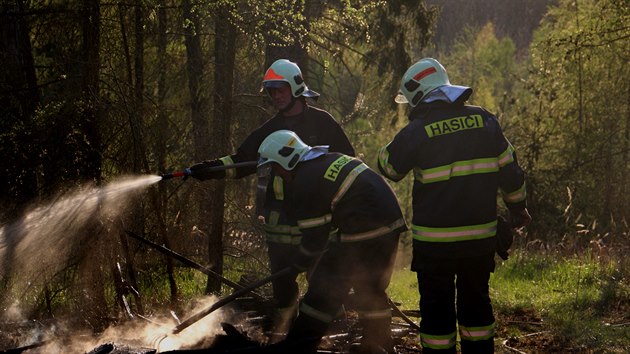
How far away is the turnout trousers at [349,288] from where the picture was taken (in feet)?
18.1

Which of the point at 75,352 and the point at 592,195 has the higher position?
the point at 75,352

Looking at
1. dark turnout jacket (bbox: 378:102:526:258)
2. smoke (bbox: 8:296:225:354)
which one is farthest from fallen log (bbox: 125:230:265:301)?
dark turnout jacket (bbox: 378:102:526:258)

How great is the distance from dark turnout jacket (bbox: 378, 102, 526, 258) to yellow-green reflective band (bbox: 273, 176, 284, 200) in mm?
977

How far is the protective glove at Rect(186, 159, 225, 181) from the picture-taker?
6666 millimetres

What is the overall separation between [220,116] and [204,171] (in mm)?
3242

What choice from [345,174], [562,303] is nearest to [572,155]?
[562,303]

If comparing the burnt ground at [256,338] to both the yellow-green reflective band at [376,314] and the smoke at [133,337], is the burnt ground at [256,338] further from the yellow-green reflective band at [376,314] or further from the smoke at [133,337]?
the yellow-green reflective band at [376,314]

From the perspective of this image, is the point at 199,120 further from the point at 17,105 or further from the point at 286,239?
the point at 286,239

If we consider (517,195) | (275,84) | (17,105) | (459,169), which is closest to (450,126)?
(459,169)

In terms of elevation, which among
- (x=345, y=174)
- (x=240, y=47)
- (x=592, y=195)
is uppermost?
(x=240, y=47)

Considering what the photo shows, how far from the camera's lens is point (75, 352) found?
5.68 meters

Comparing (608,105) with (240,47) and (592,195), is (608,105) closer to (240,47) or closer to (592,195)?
(592,195)

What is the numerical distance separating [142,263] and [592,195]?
562 inches

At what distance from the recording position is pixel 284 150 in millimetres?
5621
